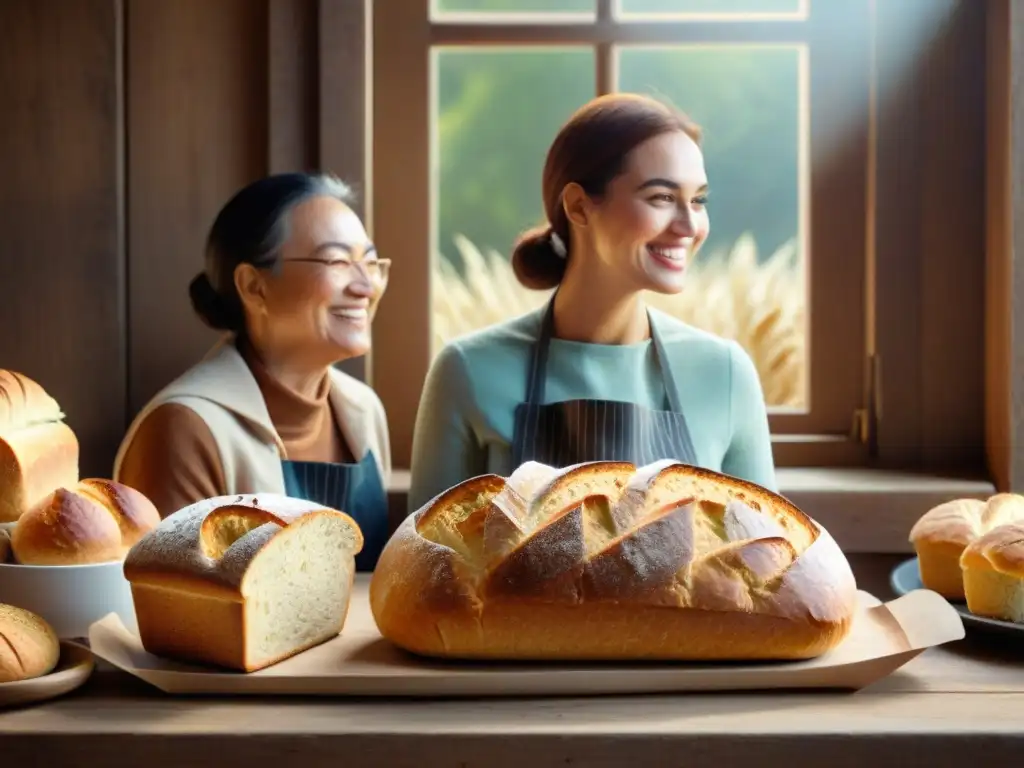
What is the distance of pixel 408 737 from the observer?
0.93m

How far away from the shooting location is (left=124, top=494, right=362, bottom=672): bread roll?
41.1 inches

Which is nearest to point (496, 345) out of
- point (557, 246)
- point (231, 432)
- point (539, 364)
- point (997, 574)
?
point (539, 364)

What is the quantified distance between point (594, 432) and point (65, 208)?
3.13 feet

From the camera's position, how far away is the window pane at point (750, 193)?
6.22ft

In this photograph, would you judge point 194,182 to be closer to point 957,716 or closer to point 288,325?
point 288,325

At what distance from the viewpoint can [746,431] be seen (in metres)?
1.59

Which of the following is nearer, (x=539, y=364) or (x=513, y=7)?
(x=539, y=364)

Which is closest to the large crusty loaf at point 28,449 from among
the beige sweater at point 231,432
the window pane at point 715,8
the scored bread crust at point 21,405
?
the scored bread crust at point 21,405

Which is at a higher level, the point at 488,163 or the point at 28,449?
the point at 488,163

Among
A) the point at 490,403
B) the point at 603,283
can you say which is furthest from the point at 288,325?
the point at 603,283

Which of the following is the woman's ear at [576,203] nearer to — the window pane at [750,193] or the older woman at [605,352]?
the older woman at [605,352]

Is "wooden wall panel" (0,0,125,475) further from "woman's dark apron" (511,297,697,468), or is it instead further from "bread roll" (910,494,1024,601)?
"bread roll" (910,494,1024,601)

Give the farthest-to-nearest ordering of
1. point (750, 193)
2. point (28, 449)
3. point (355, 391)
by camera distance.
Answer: point (750, 193)
point (355, 391)
point (28, 449)

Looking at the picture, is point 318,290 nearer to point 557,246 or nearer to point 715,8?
point 557,246
